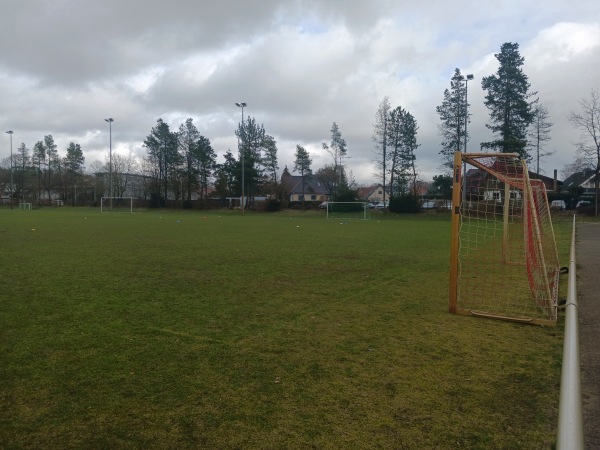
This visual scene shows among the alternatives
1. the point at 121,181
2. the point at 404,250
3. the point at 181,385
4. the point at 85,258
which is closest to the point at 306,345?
the point at 181,385

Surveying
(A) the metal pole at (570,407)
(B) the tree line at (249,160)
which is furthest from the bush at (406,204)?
(A) the metal pole at (570,407)

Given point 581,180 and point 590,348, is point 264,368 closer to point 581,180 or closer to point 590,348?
point 590,348

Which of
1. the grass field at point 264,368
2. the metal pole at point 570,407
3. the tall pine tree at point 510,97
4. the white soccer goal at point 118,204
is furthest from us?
the white soccer goal at point 118,204

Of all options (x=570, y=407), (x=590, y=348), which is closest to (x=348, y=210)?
(x=590, y=348)

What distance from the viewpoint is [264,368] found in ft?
14.6

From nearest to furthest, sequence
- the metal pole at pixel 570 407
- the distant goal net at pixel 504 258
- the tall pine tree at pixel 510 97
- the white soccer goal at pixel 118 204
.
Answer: the metal pole at pixel 570 407, the distant goal net at pixel 504 258, the tall pine tree at pixel 510 97, the white soccer goal at pixel 118 204

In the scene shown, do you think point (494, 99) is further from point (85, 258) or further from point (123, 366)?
point (123, 366)

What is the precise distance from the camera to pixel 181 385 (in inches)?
158

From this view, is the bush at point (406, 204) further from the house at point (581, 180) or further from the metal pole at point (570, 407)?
the metal pole at point (570, 407)

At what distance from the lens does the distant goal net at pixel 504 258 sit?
260 inches

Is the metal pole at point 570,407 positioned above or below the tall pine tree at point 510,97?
below

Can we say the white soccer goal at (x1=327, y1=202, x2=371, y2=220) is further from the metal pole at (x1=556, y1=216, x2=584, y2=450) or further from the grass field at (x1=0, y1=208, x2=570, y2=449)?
the metal pole at (x1=556, y1=216, x2=584, y2=450)

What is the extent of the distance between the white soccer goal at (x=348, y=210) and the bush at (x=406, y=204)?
3.58 metres

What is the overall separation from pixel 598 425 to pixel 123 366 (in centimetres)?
387
